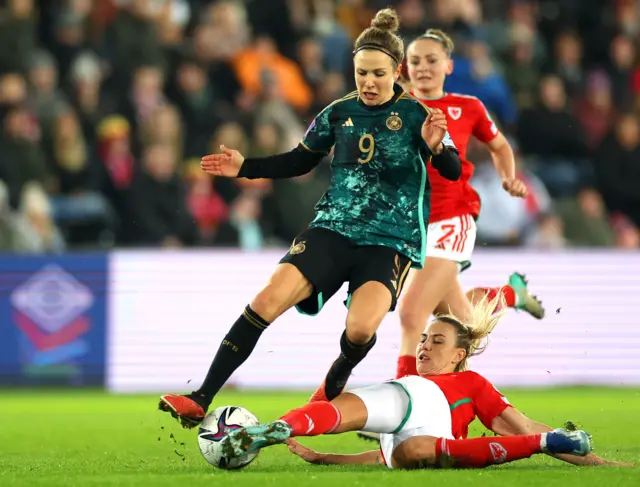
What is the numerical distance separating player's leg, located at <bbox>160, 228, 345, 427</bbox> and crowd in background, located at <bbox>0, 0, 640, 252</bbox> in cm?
546

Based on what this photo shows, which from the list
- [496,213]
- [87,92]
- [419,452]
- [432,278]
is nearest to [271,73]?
[87,92]

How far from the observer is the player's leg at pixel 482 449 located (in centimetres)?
568

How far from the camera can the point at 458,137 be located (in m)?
7.88

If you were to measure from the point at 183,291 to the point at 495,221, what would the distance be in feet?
11.7

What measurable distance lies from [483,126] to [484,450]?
2.70 metres

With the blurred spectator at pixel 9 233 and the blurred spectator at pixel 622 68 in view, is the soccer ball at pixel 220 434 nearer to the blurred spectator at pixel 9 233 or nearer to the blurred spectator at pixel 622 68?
the blurred spectator at pixel 9 233

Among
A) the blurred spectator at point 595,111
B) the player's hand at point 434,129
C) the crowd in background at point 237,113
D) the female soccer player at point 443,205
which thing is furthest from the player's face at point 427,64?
the blurred spectator at point 595,111

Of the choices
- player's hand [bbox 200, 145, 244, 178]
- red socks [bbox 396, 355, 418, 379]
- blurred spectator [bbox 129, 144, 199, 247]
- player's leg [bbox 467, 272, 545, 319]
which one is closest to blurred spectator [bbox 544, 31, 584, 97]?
blurred spectator [bbox 129, 144, 199, 247]

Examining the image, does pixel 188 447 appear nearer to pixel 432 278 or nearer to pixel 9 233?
pixel 432 278

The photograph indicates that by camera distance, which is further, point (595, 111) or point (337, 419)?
point (595, 111)

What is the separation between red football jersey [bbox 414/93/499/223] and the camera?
25.8 feet

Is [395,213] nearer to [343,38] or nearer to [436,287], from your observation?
[436,287]

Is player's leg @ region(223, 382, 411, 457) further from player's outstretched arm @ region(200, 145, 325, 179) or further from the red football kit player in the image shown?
the red football kit player

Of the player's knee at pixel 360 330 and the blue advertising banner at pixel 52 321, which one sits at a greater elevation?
the player's knee at pixel 360 330
